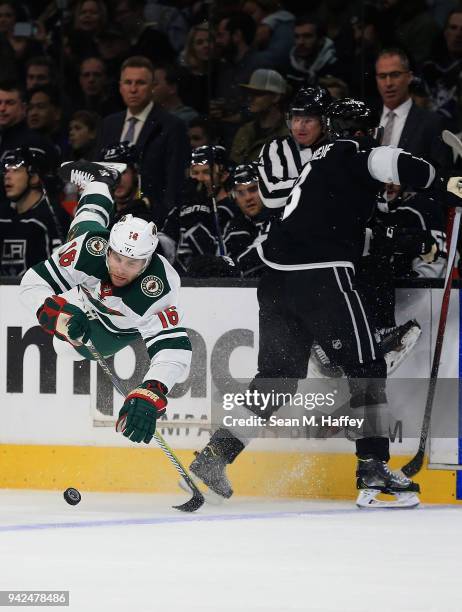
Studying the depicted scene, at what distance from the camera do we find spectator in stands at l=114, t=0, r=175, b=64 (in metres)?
9.12

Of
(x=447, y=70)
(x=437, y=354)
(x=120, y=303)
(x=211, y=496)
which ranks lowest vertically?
(x=211, y=496)

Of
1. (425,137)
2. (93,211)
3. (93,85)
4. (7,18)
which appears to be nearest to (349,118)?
(425,137)

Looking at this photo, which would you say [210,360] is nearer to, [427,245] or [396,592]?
[427,245]

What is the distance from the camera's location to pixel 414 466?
678 centimetres

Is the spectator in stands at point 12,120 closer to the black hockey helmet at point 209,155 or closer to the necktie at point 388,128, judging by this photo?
the black hockey helmet at point 209,155

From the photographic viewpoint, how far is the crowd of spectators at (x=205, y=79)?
Result: 7832 millimetres

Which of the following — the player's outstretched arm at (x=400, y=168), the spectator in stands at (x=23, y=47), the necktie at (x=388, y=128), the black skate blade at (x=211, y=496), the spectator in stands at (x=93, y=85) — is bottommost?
the black skate blade at (x=211, y=496)

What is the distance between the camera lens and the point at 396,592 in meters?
4.29

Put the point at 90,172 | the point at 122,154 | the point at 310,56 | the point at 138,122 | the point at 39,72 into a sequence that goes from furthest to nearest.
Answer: the point at 39,72, the point at 310,56, the point at 138,122, the point at 122,154, the point at 90,172

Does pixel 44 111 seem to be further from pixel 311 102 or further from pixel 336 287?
pixel 336 287

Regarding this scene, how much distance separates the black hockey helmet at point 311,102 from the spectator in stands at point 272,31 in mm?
1783

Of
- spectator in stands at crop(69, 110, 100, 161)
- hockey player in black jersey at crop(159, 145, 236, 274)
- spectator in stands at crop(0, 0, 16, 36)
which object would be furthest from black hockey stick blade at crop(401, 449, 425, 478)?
spectator in stands at crop(0, 0, 16, 36)

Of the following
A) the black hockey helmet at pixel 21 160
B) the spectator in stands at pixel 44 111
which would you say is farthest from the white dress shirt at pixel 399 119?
the spectator in stands at pixel 44 111

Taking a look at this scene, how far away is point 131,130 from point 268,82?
2.62 feet
